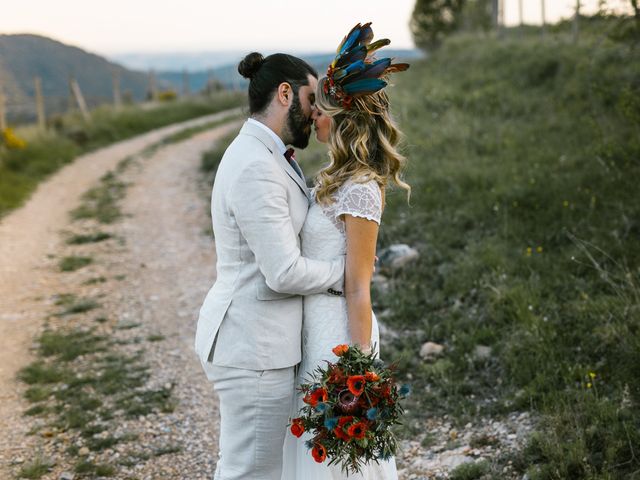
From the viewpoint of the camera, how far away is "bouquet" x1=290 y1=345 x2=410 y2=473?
256cm

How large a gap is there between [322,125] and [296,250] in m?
0.65

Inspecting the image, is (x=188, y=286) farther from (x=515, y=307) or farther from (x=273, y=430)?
(x=273, y=430)

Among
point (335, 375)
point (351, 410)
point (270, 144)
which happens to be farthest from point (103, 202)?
point (351, 410)

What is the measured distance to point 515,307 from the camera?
5.89 m

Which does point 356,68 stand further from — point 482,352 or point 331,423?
point 482,352

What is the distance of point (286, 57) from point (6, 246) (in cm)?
897

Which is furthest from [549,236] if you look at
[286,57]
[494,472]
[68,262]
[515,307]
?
[68,262]

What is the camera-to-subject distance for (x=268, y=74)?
287 centimetres

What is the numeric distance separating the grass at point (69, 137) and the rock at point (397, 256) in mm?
4388

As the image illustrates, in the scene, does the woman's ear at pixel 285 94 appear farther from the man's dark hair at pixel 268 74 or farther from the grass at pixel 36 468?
the grass at pixel 36 468

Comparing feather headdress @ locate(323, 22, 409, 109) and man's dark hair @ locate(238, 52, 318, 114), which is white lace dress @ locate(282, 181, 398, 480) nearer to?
feather headdress @ locate(323, 22, 409, 109)

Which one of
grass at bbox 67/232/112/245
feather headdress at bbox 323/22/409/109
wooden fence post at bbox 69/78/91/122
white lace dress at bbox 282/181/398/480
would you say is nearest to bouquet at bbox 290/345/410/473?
white lace dress at bbox 282/181/398/480

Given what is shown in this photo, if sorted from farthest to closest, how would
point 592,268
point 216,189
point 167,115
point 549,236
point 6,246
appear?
point 167,115 < point 6,246 < point 549,236 < point 592,268 < point 216,189

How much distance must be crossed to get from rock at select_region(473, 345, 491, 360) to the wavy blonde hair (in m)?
3.06
